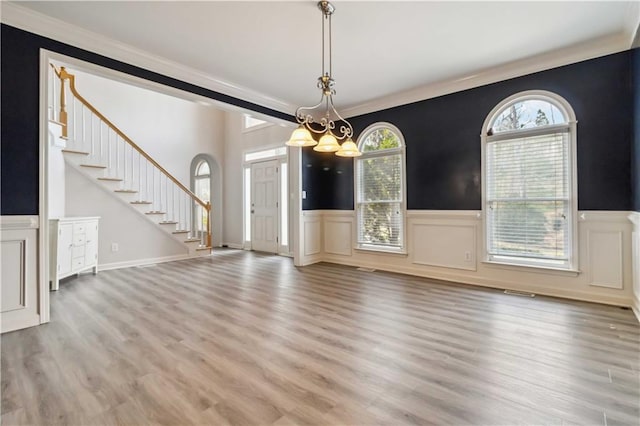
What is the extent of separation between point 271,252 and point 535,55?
5.86 meters

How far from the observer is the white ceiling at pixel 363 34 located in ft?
8.88

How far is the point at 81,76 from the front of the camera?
6.09 meters

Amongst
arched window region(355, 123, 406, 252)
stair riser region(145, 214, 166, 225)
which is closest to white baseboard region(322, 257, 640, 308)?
arched window region(355, 123, 406, 252)

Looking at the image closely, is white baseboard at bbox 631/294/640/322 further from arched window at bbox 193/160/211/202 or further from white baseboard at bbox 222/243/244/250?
arched window at bbox 193/160/211/202

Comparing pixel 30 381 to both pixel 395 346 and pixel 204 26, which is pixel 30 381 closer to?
pixel 395 346

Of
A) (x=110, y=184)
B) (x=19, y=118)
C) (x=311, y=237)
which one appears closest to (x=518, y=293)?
(x=311, y=237)

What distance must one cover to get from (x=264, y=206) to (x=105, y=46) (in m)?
4.57

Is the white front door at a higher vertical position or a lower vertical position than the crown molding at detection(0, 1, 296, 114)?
lower

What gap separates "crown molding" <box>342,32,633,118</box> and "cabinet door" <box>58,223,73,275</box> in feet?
16.0

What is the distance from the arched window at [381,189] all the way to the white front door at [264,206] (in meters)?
2.38

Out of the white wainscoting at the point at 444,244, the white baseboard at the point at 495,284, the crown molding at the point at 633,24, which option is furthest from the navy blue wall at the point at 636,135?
the white wainscoting at the point at 444,244

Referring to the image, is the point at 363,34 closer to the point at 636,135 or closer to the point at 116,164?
the point at 636,135

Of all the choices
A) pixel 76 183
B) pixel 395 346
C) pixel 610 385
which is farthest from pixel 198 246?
pixel 610 385

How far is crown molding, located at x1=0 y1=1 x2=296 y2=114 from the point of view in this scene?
107 inches
